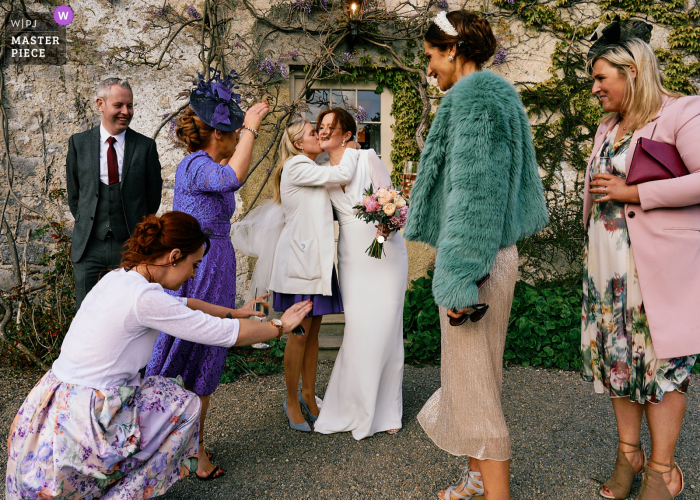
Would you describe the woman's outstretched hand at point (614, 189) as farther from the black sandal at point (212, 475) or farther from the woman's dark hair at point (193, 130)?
the black sandal at point (212, 475)

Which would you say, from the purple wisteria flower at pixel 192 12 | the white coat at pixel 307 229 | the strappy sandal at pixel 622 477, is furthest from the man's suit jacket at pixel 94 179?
the strappy sandal at pixel 622 477

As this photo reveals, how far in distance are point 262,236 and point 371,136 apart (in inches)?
95.2

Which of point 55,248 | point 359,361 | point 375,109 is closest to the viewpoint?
point 359,361

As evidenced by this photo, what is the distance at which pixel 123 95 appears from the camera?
3.30 metres

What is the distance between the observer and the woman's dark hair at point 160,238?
201 centimetres

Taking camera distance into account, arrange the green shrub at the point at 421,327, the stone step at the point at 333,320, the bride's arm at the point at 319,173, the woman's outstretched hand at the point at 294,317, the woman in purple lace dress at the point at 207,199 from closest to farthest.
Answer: the woman's outstretched hand at the point at 294,317
the woman in purple lace dress at the point at 207,199
the bride's arm at the point at 319,173
the green shrub at the point at 421,327
the stone step at the point at 333,320

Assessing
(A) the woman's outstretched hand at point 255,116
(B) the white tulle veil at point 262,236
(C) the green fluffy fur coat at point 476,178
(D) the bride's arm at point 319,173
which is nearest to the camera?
(C) the green fluffy fur coat at point 476,178

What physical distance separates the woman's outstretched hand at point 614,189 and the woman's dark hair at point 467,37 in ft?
2.65

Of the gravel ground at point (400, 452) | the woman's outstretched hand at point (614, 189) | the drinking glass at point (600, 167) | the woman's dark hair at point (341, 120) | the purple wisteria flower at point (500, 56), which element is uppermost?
the purple wisteria flower at point (500, 56)

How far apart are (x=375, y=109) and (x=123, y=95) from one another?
2.80 meters

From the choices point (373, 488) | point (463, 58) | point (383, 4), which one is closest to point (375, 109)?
point (383, 4)

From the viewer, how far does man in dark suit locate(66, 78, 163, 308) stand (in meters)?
3.28

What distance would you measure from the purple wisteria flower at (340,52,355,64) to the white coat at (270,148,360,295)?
91.6 inches

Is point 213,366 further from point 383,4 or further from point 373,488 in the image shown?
point 383,4
